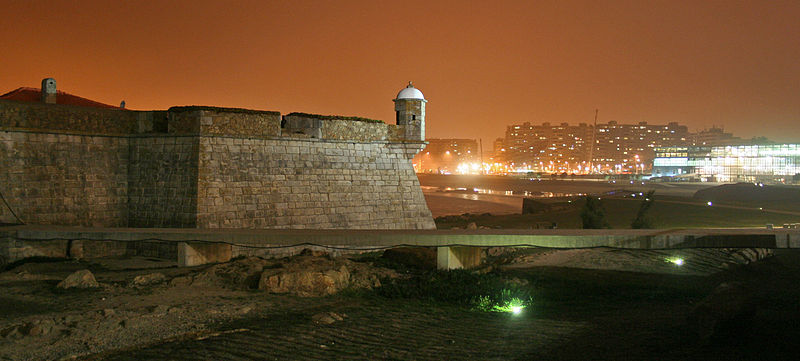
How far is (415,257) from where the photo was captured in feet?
48.4

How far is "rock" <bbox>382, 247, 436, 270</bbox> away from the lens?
14414 millimetres

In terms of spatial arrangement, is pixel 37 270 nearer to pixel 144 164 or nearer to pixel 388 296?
pixel 144 164

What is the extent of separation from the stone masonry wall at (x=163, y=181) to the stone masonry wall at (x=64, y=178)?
40 cm

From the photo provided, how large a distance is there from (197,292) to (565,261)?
962cm

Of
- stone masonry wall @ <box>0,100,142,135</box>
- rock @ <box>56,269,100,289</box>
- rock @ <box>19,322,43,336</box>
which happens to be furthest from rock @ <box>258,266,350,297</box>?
stone masonry wall @ <box>0,100,142,135</box>

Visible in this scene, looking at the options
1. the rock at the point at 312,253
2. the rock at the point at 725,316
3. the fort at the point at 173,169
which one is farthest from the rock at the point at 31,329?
the rock at the point at 725,316

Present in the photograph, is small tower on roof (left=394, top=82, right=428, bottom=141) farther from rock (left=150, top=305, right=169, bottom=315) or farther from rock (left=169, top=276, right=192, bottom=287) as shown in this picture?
rock (left=150, top=305, right=169, bottom=315)

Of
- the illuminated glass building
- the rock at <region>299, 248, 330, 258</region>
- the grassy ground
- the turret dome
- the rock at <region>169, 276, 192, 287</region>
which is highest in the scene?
the illuminated glass building

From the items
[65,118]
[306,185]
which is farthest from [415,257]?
[65,118]

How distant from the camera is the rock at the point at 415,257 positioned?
14.4 meters

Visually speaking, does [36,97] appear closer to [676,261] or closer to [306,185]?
[306,185]

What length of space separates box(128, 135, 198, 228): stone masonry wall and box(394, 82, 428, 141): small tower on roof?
7.91 m

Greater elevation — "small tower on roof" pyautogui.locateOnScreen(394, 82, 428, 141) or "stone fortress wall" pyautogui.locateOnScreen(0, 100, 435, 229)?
"small tower on roof" pyautogui.locateOnScreen(394, 82, 428, 141)

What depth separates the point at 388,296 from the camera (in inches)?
440
